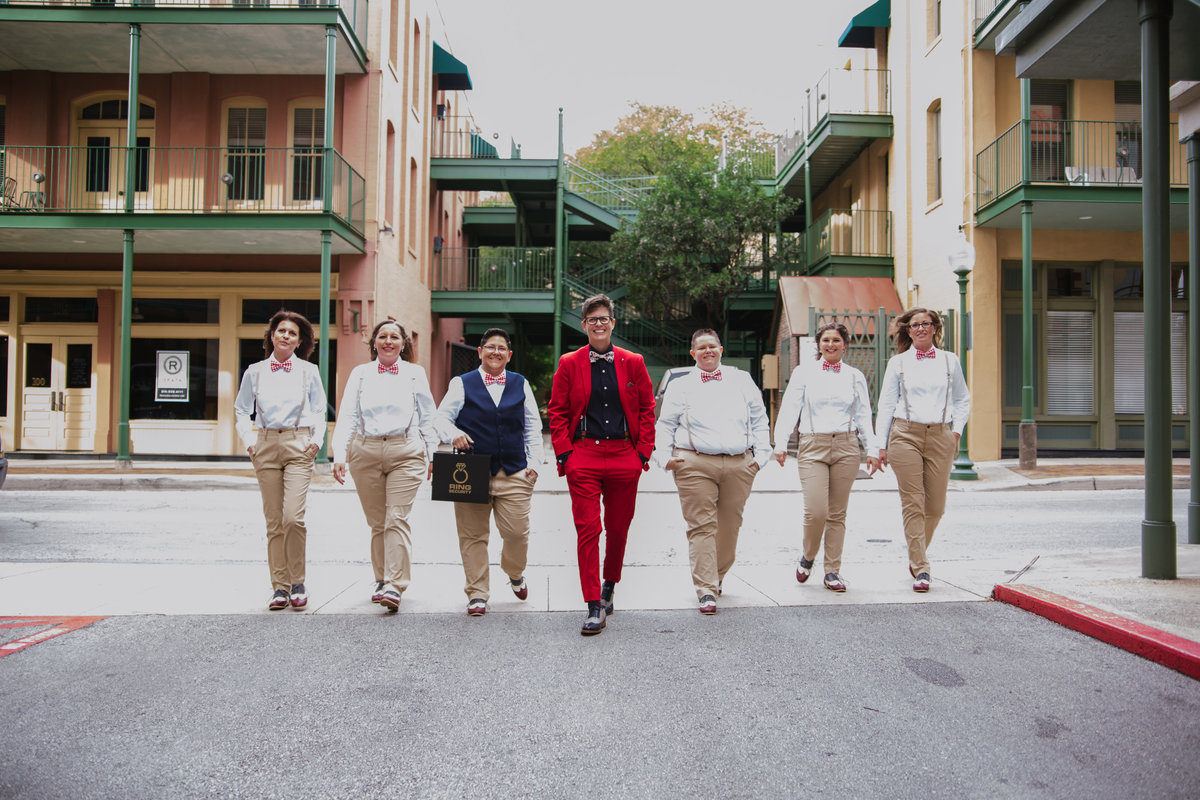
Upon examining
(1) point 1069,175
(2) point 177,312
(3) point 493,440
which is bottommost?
(3) point 493,440

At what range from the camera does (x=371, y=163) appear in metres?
17.2

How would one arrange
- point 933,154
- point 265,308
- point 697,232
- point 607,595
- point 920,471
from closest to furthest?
point 607,595
point 920,471
point 265,308
point 933,154
point 697,232

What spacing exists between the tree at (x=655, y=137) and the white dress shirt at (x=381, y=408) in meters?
29.6

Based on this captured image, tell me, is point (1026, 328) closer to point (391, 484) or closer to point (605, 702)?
point (391, 484)

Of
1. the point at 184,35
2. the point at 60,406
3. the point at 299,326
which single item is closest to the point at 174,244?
the point at 184,35

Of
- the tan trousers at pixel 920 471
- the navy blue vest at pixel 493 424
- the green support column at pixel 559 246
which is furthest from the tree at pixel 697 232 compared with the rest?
the navy blue vest at pixel 493 424

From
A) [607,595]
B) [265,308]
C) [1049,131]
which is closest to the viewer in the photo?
[607,595]

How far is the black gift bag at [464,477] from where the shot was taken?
5141mm

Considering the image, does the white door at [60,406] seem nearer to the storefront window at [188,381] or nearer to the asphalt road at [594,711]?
the storefront window at [188,381]

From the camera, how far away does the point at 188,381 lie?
1744cm

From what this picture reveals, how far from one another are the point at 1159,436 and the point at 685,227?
17782 mm

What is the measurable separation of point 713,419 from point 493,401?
1.38m

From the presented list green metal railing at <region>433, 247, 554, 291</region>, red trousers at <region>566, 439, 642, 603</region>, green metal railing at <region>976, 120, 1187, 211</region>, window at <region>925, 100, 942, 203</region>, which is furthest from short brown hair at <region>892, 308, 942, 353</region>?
green metal railing at <region>433, 247, 554, 291</region>

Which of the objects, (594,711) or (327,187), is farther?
(327,187)
